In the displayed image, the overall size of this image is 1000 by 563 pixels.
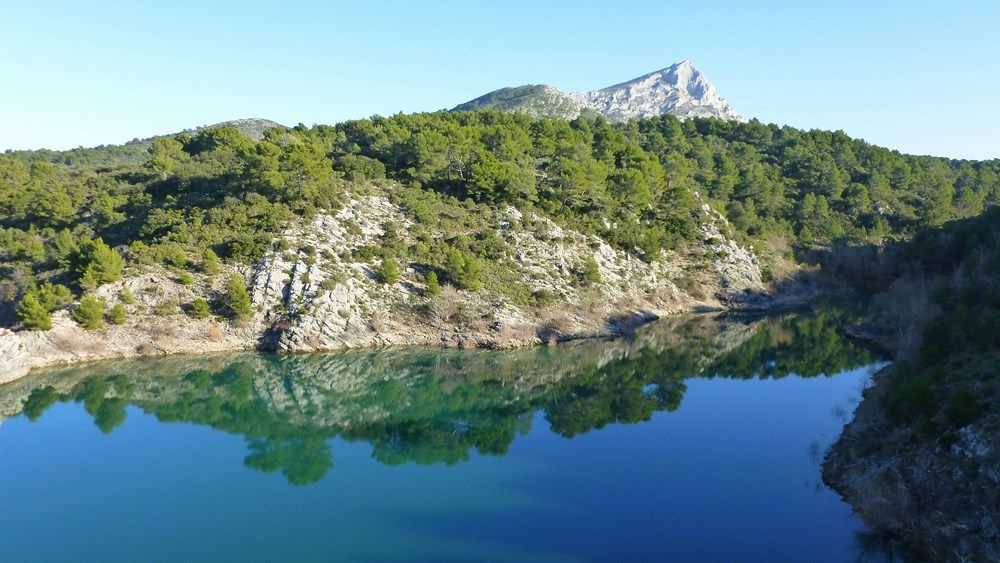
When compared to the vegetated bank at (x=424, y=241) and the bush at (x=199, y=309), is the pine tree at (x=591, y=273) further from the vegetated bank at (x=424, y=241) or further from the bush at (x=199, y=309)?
the bush at (x=199, y=309)

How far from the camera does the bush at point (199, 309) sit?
4659 cm

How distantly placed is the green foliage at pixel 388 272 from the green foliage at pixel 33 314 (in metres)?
24.0

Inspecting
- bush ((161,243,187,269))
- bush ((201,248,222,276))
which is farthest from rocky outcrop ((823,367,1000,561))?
bush ((161,243,187,269))

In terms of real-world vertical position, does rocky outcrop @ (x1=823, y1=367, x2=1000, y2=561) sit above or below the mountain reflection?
above

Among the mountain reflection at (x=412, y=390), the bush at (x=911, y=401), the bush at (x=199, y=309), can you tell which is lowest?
the mountain reflection at (x=412, y=390)

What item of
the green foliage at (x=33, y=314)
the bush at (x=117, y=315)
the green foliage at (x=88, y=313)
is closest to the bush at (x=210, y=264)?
the bush at (x=117, y=315)

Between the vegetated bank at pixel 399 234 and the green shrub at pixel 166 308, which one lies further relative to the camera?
the vegetated bank at pixel 399 234

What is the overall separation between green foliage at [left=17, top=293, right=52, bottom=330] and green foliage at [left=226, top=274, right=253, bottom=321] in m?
11.8

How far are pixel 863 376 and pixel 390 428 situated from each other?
3182 centimetres

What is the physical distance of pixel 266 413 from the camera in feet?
118

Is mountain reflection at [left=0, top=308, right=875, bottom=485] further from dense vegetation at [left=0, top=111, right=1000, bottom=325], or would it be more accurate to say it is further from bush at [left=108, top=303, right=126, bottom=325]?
dense vegetation at [left=0, top=111, right=1000, bottom=325]

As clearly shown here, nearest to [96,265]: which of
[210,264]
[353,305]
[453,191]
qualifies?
[210,264]

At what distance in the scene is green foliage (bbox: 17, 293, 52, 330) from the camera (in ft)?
138

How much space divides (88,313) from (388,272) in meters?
22.0
